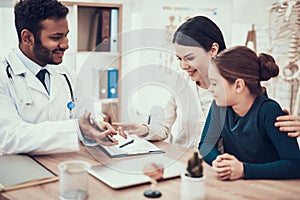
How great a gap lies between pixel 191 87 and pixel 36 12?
2.50 feet

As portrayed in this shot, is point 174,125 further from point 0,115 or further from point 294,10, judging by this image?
point 294,10

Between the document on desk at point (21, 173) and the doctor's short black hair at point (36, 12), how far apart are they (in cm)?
63

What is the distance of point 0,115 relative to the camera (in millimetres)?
1626

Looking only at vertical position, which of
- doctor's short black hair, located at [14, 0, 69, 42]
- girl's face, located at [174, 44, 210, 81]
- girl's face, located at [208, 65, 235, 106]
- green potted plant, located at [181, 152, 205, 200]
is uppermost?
doctor's short black hair, located at [14, 0, 69, 42]

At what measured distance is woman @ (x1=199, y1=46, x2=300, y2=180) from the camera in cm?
136

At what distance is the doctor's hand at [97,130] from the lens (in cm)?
158

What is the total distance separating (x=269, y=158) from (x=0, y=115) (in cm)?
101

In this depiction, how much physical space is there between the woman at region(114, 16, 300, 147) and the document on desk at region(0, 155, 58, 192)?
0.35 m

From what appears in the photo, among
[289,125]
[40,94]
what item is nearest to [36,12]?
[40,94]

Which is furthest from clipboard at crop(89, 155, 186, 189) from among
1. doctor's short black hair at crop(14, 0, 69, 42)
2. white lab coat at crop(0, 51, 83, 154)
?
doctor's short black hair at crop(14, 0, 69, 42)

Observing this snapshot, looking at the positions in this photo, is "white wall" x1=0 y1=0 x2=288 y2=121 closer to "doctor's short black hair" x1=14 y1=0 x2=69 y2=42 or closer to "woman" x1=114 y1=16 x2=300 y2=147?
"woman" x1=114 y1=16 x2=300 y2=147

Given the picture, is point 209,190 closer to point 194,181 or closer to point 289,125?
point 194,181

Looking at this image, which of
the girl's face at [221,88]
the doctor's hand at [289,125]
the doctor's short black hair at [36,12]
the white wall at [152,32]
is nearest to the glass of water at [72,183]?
the white wall at [152,32]

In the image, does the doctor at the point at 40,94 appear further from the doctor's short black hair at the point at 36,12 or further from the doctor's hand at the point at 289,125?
the doctor's hand at the point at 289,125
